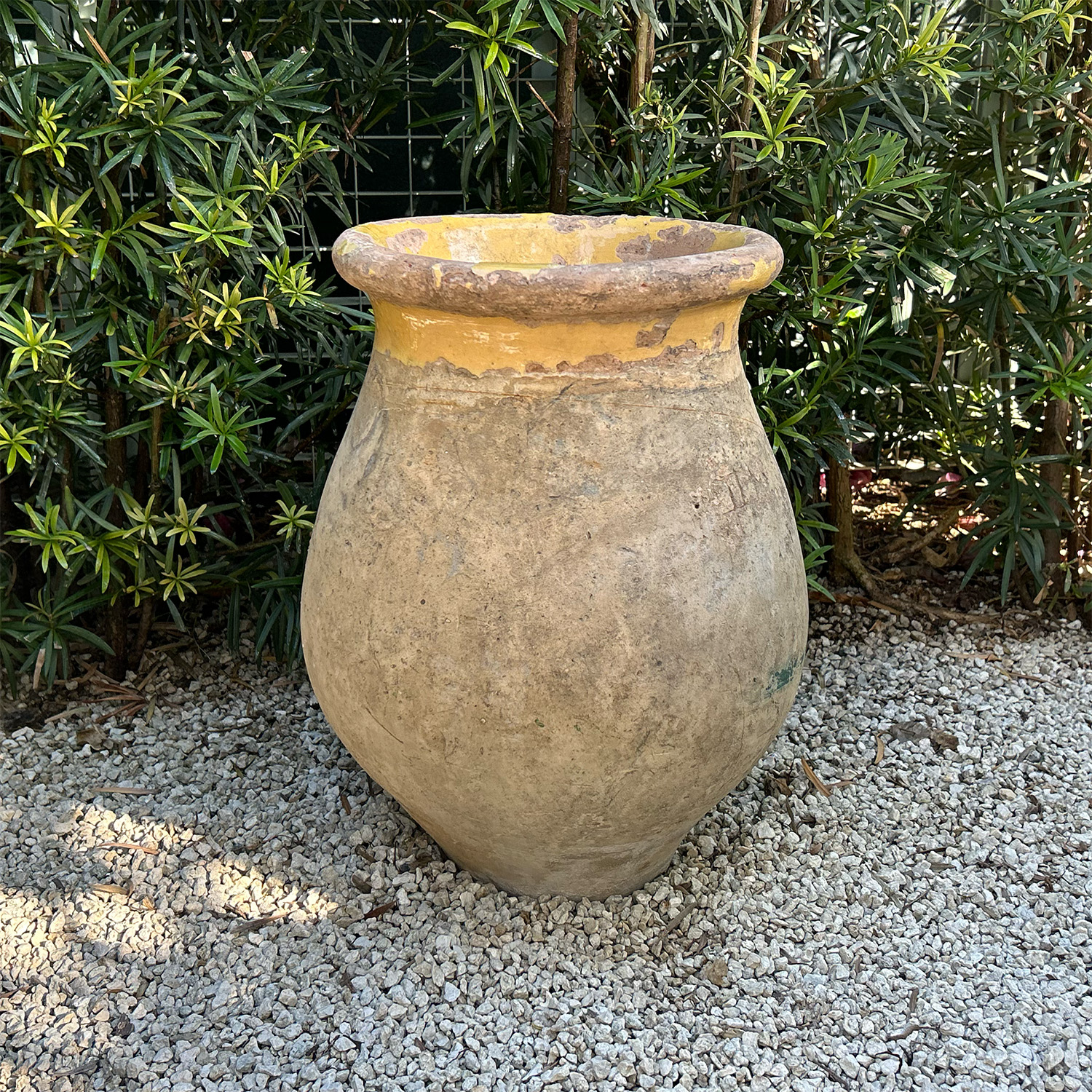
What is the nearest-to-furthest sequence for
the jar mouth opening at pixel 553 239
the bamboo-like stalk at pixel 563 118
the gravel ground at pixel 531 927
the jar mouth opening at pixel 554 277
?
the jar mouth opening at pixel 554 277, the gravel ground at pixel 531 927, the jar mouth opening at pixel 553 239, the bamboo-like stalk at pixel 563 118

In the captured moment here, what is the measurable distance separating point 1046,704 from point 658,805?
1.44 metres

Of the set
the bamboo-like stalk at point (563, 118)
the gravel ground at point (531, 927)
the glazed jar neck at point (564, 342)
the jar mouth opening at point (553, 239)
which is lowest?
the gravel ground at point (531, 927)

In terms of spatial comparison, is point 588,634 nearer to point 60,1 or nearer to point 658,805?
point 658,805

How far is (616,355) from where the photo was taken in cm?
174

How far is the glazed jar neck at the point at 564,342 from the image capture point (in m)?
1.71

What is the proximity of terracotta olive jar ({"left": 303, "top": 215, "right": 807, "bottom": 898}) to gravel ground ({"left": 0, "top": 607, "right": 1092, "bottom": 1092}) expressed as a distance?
0.30 metres

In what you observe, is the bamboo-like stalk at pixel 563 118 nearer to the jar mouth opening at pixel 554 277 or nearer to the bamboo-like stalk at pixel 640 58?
the bamboo-like stalk at pixel 640 58

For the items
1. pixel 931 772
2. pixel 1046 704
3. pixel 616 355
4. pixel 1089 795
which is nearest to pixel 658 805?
pixel 616 355

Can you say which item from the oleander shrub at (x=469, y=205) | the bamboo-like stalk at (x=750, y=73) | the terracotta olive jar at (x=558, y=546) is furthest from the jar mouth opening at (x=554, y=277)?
the bamboo-like stalk at (x=750, y=73)

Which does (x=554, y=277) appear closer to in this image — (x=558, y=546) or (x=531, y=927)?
(x=558, y=546)

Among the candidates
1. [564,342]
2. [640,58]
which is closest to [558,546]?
[564,342]

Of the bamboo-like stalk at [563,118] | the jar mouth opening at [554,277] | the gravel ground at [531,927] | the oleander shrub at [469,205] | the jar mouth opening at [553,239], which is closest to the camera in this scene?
the jar mouth opening at [554,277]

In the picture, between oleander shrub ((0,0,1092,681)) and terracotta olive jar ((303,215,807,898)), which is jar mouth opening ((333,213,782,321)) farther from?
oleander shrub ((0,0,1092,681))

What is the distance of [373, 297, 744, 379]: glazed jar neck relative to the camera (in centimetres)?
171
